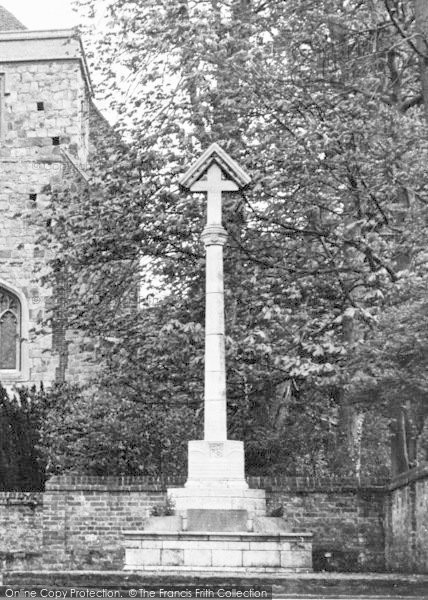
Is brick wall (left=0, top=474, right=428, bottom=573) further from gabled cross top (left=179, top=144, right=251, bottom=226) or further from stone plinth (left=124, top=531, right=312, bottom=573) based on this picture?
gabled cross top (left=179, top=144, right=251, bottom=226)

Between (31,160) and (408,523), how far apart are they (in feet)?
50.2

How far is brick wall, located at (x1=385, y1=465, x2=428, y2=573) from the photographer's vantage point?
46.7ft

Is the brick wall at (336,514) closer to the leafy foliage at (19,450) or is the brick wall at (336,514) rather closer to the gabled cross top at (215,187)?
the gabled cross top at (215,187)

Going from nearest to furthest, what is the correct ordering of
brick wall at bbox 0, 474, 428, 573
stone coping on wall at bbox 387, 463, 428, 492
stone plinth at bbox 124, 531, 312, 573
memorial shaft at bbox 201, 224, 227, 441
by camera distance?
1. stone plinth at bbox 124, 531, 312, 573
2. stone coping on wall at bbox 387, 463, 428, 492
3. memorial shaft at bbox 201, 224, 227, 441
4. brick wall at bbox 0, 474, 428, 573

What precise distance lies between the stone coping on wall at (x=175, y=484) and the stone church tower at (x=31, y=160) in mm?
8350

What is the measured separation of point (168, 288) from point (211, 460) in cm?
503

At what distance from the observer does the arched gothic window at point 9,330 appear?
26.2m

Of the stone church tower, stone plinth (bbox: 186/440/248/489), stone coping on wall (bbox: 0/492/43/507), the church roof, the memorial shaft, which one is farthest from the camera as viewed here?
the church roof

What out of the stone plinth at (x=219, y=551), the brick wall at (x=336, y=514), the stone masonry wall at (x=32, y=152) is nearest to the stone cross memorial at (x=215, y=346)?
the stone plinth at (x=219, y=551)

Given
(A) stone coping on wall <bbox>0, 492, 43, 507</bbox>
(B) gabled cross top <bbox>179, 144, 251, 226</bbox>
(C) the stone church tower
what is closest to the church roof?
(C) the stone church tower

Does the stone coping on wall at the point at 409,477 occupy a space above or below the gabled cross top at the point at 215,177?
below

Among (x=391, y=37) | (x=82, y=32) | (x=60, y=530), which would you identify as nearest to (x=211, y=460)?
(x=60, y=530)

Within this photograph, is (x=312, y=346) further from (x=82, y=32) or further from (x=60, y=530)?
(x=82, y=32)

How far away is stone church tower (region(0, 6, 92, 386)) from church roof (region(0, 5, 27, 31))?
2243 mm
